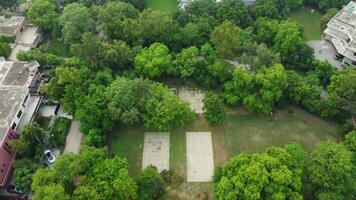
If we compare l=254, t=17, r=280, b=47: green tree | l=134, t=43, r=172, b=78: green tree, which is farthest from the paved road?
l=254, t=17, r=280, b=47: green tree

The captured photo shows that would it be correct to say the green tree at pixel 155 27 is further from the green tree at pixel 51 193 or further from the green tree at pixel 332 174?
the green tree at pixel 332 174

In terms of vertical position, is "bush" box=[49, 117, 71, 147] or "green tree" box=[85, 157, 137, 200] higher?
"bush" box=[49, 117, 71, 147]

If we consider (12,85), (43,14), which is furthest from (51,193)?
(43,14)

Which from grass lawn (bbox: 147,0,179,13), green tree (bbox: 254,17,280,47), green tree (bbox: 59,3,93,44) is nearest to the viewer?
green tree (bbox: 59,3,93,44)

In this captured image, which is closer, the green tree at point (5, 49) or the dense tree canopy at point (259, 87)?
the dense tree canopy at point (259, 87)

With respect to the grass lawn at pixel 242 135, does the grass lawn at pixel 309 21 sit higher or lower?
higher

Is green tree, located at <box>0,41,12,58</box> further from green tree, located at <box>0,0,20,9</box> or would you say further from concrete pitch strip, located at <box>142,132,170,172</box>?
concrete pitch strip, located at <box>142,132,170,172</box>

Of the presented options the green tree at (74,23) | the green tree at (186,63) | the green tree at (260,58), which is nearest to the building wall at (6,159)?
the green tree at (74,23)
